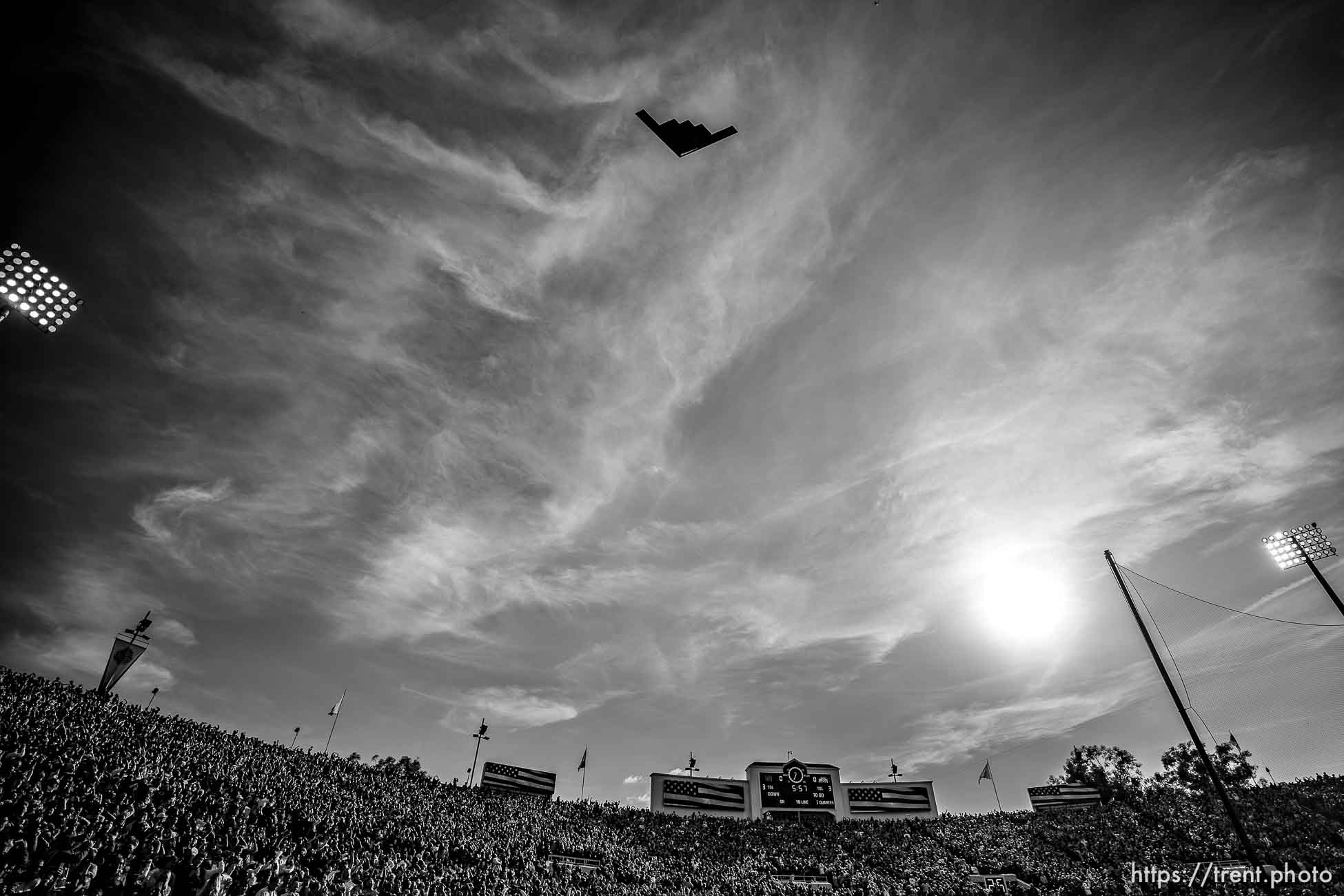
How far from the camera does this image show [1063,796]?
4291cm

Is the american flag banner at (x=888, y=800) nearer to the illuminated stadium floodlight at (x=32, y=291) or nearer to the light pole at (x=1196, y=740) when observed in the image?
the light pole at (x=1196, y=740)

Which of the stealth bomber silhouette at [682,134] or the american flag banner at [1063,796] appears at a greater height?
the stealth bomber silhouette at [682,134]

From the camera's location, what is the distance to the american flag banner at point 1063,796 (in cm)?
4250

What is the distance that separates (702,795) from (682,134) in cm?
5017

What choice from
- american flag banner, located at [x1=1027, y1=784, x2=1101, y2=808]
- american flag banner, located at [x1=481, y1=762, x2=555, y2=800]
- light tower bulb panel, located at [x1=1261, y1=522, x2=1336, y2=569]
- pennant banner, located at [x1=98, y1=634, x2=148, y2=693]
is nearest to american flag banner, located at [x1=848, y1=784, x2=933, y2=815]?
american flag banner, located at [x1=1027, y1=784, x2=1101, y2=808]

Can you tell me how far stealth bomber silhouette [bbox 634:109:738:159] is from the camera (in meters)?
Answer: 8.60

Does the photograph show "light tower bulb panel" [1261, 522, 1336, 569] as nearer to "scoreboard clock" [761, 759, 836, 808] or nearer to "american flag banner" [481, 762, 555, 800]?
"scoreboard clock" [761, 759, 836, 808]

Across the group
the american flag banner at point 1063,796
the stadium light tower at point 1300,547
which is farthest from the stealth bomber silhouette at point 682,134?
the american flag banner at point 1063,796

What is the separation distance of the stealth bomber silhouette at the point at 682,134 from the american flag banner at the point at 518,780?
153ft

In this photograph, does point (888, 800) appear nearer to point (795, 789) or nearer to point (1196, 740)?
point (795, 789)

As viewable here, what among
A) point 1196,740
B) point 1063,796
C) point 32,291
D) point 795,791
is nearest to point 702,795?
point 795,791

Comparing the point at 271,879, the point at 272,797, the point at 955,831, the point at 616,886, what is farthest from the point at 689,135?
the point at 955,831

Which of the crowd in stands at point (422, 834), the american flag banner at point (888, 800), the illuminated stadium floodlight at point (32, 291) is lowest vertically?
the crowd in stands at point (422, 834)

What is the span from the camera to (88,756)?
1745 cm
